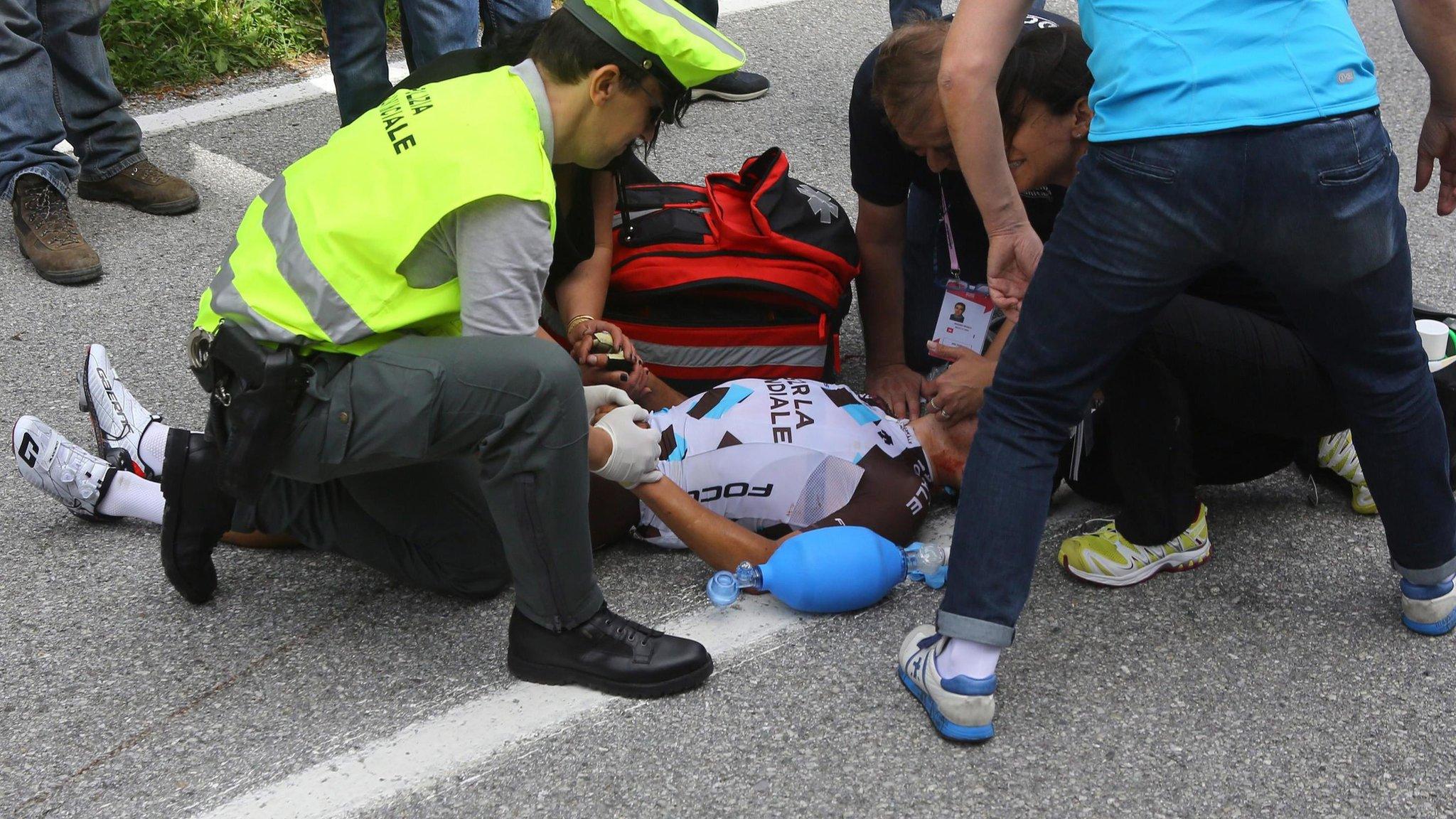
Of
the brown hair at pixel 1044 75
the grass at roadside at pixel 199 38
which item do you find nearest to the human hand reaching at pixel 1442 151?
the brown hair at pixel 1044 75

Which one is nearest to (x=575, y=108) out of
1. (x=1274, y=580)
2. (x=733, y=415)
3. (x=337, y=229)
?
(x=337, y=229)

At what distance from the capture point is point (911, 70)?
2574 mm

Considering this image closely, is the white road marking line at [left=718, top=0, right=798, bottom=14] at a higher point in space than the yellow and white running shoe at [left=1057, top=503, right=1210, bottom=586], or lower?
lower

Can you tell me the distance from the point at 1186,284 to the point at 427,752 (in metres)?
1.38

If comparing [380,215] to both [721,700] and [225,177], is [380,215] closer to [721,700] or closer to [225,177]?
[721,700]

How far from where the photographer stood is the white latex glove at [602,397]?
249 cm

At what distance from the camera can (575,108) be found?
7.02 ft

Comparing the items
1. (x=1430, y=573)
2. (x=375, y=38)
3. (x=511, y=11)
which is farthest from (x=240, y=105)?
(x=1430, y=573)

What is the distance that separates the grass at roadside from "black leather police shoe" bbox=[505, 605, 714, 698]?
368 cm

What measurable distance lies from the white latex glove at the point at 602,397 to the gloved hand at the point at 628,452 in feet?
0.26

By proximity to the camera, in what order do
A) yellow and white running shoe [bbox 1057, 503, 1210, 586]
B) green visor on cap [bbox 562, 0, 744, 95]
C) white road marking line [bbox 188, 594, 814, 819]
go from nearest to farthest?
1. white road marking line [bbox 188, 594, 814, 819]
2. green visor on cap [bbox 562, 0, 744, 95]
3. yellow and white running shoe [bbox 1057, 503, 1210, 586]

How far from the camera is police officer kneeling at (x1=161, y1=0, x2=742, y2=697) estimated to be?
6.52ft

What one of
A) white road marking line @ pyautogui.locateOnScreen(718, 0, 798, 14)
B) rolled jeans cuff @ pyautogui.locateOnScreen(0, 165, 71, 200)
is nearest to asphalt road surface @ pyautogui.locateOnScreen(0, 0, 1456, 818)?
rolled jeans cuff @ pyautogui.locateOnScreen(0, 165, 71, 200)

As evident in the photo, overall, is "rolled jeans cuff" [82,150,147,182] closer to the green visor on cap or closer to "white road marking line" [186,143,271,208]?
"white road marking line" [186,143,271,208]
